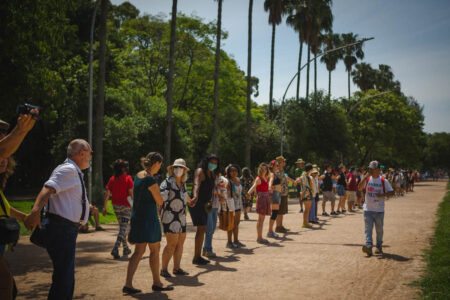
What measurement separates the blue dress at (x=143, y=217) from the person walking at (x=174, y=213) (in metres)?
0.95

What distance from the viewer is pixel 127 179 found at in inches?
410

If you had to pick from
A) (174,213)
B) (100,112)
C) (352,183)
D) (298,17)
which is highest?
(298,17)

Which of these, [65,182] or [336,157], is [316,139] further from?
[65,182]

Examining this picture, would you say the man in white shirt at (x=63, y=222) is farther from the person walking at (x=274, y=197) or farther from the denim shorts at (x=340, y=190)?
the denim shorts at (x=340, y=190)

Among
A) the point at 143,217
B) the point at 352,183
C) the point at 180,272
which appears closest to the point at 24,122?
the point at 143,217

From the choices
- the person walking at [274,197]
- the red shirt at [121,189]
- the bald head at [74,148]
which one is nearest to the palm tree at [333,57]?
the person walking at [274,197]

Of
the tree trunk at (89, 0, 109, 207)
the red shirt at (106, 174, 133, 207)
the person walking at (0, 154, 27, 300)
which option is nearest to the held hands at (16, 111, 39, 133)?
the person walking at (0, 154, 27, 300)

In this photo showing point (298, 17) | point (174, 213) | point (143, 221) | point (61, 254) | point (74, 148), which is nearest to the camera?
point (61, 254)

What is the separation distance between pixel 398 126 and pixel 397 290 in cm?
6073

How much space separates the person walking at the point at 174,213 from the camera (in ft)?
25.4

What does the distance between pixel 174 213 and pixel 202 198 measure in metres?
1.18

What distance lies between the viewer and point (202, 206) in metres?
Result: 8.91

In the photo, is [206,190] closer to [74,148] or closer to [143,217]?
[143,217]

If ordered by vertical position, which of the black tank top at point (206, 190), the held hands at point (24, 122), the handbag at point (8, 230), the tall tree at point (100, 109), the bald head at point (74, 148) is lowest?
the handbag at point (8, 230)
